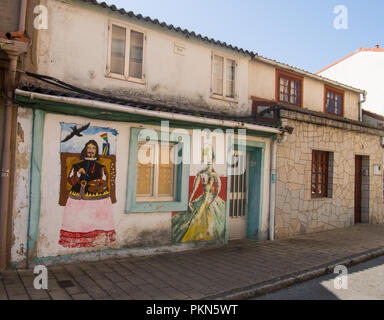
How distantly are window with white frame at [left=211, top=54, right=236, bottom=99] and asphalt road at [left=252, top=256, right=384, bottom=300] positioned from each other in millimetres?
5008

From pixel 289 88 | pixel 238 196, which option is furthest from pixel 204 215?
pixel 289 88

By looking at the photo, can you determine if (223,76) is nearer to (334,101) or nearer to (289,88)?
(289,88)

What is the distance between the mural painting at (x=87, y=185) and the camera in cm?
602

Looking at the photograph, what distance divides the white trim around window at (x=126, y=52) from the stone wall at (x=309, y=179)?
180 inches

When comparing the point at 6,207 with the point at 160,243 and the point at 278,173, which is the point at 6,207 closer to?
the point at 160,243

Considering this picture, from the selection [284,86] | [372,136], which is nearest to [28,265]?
[284,86]

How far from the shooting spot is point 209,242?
7.99 metres

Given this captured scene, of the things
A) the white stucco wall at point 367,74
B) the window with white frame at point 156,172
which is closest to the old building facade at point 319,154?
the white stucco wall at point 367,74

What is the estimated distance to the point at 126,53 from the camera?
709cm

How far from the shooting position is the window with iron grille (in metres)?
10.8

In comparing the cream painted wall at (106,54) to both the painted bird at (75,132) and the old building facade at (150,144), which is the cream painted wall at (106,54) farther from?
the painted bird at (75,132)

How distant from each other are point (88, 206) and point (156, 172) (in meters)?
1.67

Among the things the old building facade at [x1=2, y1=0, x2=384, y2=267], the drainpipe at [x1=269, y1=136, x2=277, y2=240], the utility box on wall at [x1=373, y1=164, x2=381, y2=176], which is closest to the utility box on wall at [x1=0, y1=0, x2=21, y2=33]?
the old building facade at [x1=2, y1=0, x2=384, y2=267]

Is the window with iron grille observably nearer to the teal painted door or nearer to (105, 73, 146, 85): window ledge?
the teal painted door
